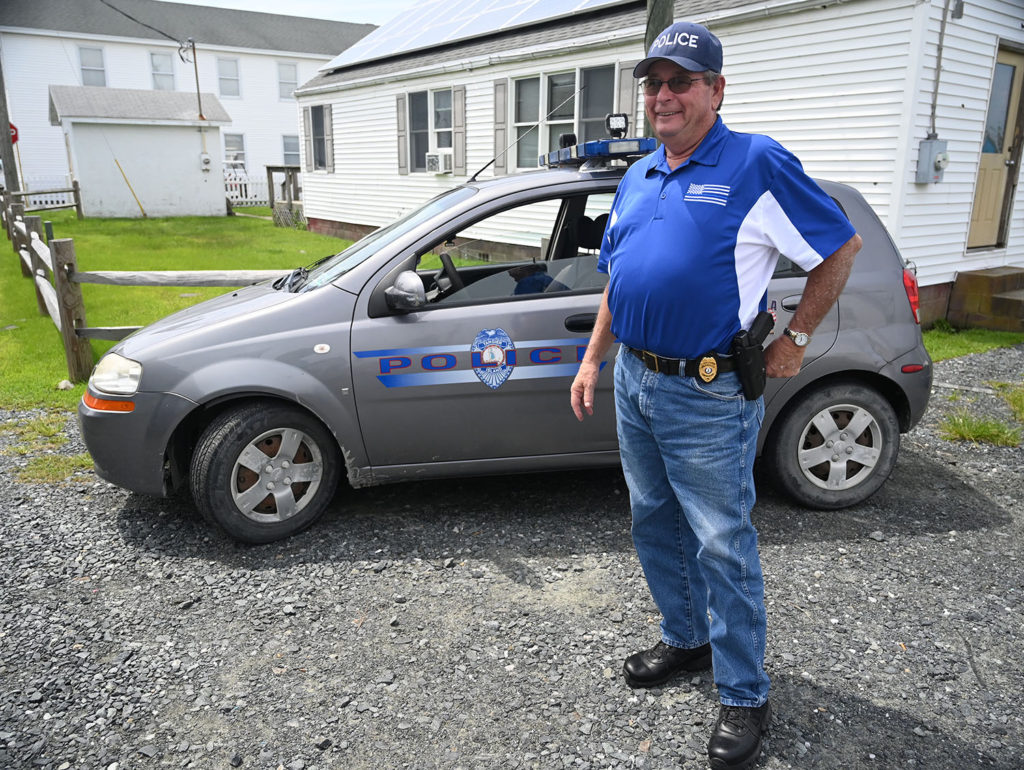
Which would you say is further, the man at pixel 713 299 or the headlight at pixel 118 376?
the headlight at pixel 118 376

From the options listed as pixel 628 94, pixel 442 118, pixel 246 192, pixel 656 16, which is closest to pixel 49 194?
pixel 246 192

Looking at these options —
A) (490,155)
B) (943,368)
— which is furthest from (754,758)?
(490,155)

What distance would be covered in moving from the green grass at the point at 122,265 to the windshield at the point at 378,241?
3187mm

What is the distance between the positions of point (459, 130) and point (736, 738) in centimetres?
1269

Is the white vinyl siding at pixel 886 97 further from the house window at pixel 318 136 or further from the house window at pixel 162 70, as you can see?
the house window at pixel 162 70

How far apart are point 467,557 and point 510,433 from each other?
615mm

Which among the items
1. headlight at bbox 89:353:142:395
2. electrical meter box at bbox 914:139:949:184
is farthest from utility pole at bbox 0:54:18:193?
A: electrical meter box at bbox 914:139:949:184

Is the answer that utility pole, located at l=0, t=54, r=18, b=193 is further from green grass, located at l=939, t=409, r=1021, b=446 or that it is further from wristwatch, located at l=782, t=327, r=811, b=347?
wristwatch, located at l=782, t=327, r=811, b=347

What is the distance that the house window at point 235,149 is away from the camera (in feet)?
106

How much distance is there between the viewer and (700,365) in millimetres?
2289

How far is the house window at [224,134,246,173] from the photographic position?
32.3m

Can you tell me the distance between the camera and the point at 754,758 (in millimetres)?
2385

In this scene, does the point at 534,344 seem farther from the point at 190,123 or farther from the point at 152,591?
the point at 190,123

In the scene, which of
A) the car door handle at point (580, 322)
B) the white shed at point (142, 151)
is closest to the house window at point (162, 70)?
the white shed at point (142, 151)
